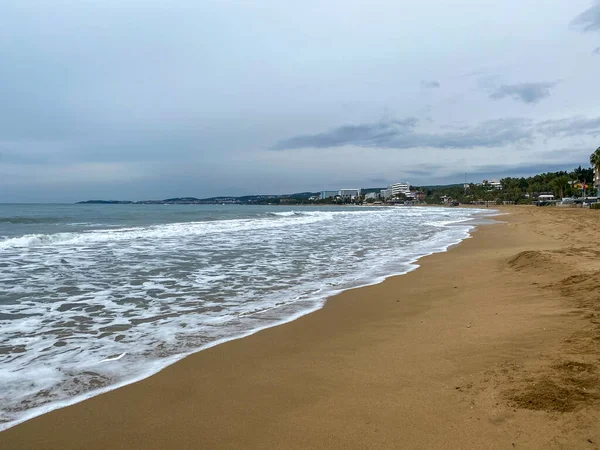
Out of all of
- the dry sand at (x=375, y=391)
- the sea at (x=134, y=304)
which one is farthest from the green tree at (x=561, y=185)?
the dry sand at (x=375, y=391)

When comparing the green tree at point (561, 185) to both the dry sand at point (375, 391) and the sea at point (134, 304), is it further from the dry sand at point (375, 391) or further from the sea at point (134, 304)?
the dry sand at point (375, 391)

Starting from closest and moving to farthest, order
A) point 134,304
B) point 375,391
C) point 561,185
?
1. point 375,391
2. point 134,304
3. point 561,185

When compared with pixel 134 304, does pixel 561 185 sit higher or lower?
higher

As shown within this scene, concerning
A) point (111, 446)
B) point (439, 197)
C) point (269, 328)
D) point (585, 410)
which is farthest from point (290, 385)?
point (439, 197)

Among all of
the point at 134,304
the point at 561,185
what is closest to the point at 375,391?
the point at 134,304

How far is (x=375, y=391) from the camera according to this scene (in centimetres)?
343

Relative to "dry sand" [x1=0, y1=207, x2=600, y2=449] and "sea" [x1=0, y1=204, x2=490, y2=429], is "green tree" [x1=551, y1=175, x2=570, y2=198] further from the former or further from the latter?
"dry sand" [x1=0, y1=207, x2=600, y2=449]

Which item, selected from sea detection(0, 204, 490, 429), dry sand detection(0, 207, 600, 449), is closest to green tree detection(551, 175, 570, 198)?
sea detection(0, 204, 490, 429)

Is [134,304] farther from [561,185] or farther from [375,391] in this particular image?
[561,185]

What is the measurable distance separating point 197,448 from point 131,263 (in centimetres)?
980

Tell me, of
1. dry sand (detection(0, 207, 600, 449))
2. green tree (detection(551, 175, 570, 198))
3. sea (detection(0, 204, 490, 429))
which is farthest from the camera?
green tree (detection(551, 175, 570, 198))

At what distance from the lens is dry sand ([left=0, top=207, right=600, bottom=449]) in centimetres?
274

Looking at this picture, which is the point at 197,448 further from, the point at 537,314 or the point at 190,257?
the point at 190,257

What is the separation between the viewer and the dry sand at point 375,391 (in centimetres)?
274
